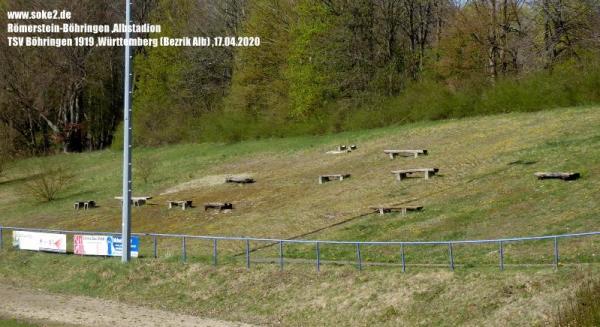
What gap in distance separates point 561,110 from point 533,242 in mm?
27028

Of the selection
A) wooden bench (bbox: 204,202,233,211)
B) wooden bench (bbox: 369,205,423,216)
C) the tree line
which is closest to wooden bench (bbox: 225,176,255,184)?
wooden bench (bbox: 204,202,233,211)

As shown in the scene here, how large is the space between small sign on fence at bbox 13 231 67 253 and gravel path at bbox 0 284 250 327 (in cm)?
536

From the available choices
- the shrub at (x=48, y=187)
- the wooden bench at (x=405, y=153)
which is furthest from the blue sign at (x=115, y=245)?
A: the shrub at (x=48, y=187)

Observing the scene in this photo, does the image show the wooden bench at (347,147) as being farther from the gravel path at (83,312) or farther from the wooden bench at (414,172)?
the gravel path at (83,312)

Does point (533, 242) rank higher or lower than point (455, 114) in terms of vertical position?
lower

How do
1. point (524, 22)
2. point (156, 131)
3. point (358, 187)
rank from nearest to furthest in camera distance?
point (358, 187)
point (524, 22)
point (156, 131)

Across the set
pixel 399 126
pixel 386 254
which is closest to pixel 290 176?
pixel 399 126

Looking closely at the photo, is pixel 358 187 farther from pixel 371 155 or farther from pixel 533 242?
pixel 533 242

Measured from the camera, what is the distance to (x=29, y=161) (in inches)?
3401

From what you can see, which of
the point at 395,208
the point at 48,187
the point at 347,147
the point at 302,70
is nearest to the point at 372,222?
the point at 395,208

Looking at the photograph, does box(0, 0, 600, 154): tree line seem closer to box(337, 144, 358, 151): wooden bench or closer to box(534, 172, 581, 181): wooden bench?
box(337, 144, 358, 151): wooden bench

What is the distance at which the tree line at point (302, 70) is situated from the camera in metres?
Result: 60.6

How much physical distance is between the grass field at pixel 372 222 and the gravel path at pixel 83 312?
0.97m

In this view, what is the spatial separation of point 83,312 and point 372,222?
13.0 m
